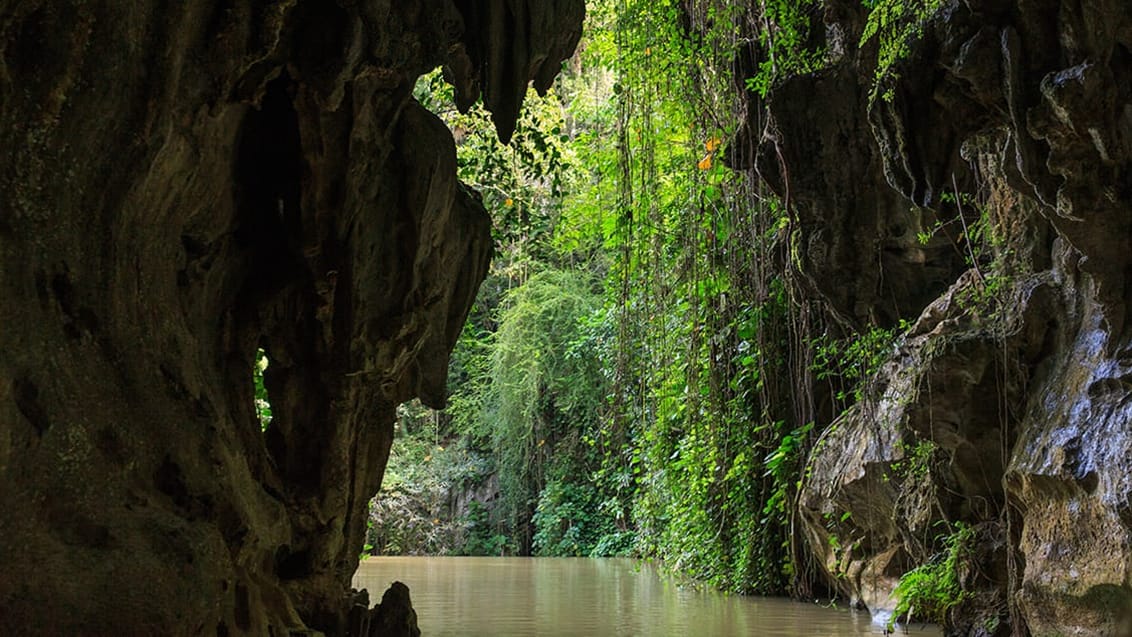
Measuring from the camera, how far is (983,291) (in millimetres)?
6445

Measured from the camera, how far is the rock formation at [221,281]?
327 centimetres

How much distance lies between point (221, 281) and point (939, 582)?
186 inches

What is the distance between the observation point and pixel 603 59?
11.9 metres

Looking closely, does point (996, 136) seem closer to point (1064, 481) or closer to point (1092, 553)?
point (1064, 481)

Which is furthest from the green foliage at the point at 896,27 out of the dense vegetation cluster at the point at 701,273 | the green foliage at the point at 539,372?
the green foliage at the point at 539,372

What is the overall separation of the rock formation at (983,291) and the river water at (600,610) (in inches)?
26.6

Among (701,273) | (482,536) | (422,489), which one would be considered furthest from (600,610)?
(482,536)

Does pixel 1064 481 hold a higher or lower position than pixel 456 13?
lower

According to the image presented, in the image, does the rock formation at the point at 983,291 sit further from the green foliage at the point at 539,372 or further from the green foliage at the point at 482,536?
the green foliage at the point at 482,536

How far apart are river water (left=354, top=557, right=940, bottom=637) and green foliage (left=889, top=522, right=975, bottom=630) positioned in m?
0.29

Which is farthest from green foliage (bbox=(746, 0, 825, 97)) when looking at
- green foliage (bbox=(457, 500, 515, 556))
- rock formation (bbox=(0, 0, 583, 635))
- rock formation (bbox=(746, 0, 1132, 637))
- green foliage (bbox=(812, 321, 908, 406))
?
green foliage (bbox=(457, 500, 515, 556))

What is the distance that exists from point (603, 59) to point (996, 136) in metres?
6.82

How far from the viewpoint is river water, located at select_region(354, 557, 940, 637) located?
7.18 metres

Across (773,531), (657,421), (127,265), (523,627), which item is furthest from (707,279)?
(127,265)
